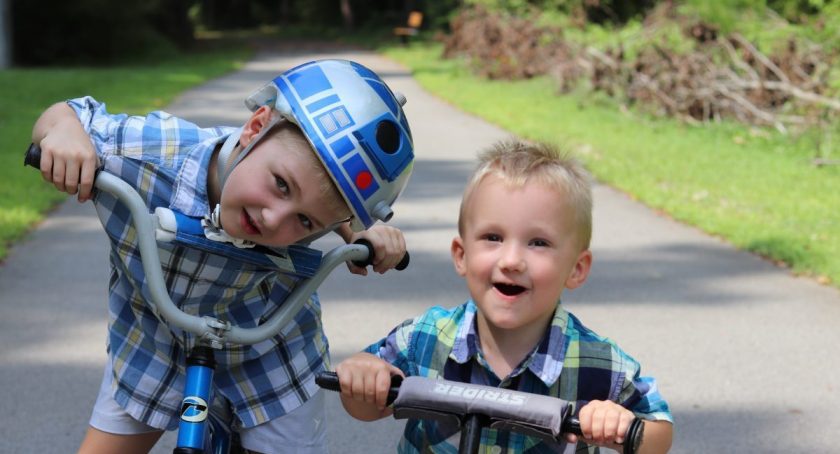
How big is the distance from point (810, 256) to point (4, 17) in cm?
2591

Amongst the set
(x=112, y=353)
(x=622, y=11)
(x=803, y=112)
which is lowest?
(x=622, y=11)

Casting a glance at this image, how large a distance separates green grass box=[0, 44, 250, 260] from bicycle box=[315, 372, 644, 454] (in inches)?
224

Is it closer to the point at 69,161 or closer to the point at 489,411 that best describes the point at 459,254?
the point at 489,411

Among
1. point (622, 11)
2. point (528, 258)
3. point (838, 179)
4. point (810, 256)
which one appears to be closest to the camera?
point (528, 258)

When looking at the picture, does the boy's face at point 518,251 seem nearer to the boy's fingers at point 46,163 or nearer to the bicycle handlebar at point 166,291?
the bicycle handlebar at point 166,291

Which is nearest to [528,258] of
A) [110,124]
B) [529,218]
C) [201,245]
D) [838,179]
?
[529,218]

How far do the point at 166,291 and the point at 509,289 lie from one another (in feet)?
2.46

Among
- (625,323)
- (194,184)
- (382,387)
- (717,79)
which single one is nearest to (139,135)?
(194,184)

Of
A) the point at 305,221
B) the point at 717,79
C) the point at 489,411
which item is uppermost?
the point at 305,221

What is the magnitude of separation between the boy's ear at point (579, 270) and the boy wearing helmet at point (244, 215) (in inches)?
17.4

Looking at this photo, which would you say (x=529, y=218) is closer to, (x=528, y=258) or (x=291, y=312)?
(x=528, y=258)

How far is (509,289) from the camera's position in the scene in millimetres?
2600

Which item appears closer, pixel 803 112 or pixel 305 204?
pixel 305 204

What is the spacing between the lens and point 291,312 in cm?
276
